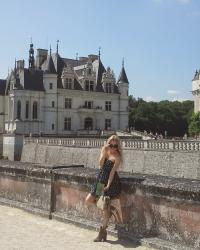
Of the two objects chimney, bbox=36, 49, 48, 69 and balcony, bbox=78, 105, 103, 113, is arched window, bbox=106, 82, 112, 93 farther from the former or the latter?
chimney, bbox=36, 49, 48, 69

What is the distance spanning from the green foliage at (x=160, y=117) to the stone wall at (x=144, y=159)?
41887 millimetres

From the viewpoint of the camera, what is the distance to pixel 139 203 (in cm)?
713

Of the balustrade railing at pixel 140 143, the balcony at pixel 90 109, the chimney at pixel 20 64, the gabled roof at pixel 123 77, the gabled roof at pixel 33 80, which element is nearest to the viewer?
the balustrade railing at pixel 140 143

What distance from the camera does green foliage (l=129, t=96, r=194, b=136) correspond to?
8506 centimetres

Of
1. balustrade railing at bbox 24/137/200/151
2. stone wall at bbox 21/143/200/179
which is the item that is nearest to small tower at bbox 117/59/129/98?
balustrade railing at bbox 24/137/200/151

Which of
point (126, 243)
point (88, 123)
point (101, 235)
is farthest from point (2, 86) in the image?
point (126, 243)

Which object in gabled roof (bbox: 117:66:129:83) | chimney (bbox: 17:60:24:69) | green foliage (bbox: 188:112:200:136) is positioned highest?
chimney (bbox: 17:60:24:69)

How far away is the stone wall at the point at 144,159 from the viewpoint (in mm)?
27500

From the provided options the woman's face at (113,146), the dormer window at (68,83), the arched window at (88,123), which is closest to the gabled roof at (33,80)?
the dormer window at (68,83)

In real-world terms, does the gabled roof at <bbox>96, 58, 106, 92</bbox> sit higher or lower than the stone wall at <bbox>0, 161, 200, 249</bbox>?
higher

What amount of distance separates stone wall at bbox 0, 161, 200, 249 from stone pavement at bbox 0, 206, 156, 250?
233 mm

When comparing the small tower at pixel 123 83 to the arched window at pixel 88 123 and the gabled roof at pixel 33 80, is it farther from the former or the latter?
the gabled roof at pixel 33 80

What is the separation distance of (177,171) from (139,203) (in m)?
21.6

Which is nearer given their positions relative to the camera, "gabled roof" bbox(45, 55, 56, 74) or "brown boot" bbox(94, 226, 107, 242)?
"brown boot" bbox(94, 226, 107, 242)
